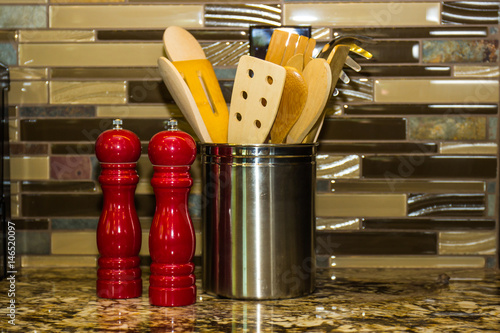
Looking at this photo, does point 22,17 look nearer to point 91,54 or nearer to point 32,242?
point 91,54

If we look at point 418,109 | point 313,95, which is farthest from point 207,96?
point 418,109

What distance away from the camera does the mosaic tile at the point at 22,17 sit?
106 centimetres

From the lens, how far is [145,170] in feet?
3.48

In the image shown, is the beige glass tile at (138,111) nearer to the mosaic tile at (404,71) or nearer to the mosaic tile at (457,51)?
the mosaic tile at (404,71)

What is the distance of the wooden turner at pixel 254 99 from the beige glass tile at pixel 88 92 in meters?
0.29

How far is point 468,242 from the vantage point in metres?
1.06

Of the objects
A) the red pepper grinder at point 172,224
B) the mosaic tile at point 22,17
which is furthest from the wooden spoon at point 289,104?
the mosaic tile at point 22,17

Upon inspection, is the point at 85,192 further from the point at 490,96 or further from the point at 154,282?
the point at 490,96

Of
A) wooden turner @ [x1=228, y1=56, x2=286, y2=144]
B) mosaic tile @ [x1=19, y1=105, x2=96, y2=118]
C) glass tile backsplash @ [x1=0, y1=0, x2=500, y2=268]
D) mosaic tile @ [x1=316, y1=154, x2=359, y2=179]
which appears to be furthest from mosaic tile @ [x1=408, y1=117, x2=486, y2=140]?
mosaic tile @ [x1=19, y1=105, x2=96, y2=118]

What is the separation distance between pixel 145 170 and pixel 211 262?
0.26m

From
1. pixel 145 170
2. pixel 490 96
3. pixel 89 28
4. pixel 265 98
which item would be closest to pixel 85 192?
pixel 145 170

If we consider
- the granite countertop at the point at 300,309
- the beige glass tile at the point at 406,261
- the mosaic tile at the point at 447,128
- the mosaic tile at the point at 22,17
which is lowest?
the granite countertop at the point at 300,309

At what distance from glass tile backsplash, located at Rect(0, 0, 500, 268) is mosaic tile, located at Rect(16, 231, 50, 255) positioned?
11 mm

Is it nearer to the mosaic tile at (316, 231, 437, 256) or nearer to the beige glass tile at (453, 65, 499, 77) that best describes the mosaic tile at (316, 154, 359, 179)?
the mosaic tile at (316, 231, 437, 256)
